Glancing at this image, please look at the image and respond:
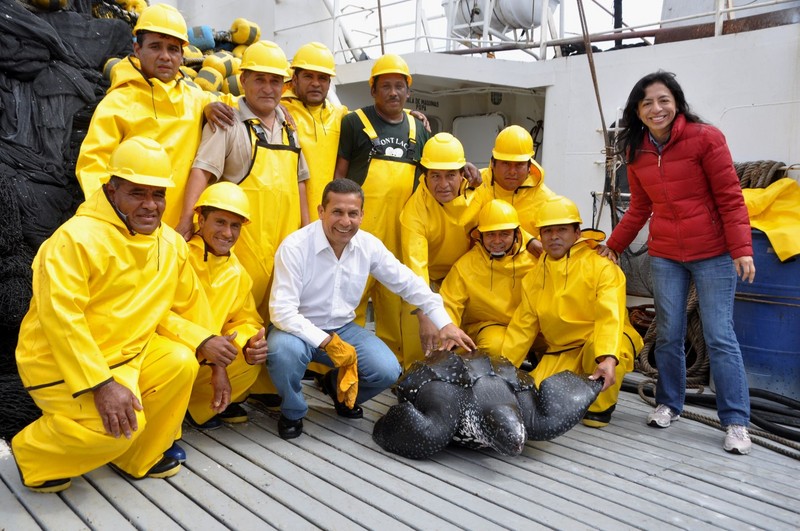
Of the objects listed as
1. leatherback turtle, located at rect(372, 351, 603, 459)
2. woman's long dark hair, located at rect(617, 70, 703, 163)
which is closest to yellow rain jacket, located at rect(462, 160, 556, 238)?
woman's long dark hair, located at rect(617, 70, 703, 163)

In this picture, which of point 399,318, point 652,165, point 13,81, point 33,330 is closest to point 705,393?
point 652,165

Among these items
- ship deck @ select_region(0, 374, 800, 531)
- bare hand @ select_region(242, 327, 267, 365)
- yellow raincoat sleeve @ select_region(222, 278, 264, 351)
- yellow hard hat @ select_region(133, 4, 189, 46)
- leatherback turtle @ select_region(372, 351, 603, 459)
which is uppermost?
yellow hard hat @ select_region(133, 4, 189, 46)

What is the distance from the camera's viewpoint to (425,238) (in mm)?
4027

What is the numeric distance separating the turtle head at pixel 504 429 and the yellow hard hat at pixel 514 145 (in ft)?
5.68

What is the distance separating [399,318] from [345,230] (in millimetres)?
Answer: 1196

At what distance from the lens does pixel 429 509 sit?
2.47 meters

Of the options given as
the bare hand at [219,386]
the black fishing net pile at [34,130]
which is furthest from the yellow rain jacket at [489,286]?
the black fishing net pile at [34,130]

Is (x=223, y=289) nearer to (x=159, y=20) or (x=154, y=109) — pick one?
(x=154, y=109)

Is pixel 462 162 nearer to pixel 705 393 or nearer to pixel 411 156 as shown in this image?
pixel 411 156

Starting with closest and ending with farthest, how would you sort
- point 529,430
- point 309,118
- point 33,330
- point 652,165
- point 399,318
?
point 33,330, point 529,430, point 652,165, point 309,118, point 399,318

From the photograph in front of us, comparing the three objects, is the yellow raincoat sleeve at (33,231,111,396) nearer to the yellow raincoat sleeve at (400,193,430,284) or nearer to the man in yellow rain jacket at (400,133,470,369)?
the man in yellow rain jacket at (400,133,470,369)

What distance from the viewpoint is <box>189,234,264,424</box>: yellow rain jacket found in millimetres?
3137

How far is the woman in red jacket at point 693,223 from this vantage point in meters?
3.20

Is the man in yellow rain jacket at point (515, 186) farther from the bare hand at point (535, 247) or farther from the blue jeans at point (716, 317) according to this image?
the blue jeans at point (716, 317)
